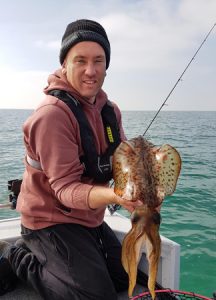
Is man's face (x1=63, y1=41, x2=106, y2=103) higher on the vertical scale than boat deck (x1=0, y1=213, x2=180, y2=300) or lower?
higher

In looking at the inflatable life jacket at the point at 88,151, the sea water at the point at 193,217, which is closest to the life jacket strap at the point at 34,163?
the inflatable life jacket at the point at 88,151

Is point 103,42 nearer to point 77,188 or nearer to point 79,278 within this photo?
point 77,188

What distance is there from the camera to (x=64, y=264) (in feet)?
10.8

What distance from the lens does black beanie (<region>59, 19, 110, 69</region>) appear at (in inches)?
133

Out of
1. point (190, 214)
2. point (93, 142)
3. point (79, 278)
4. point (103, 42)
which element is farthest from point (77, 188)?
point (190, 214)

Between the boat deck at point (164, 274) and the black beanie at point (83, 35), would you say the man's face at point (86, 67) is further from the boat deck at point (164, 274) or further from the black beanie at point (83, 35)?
the boat deck at point (164, 274)

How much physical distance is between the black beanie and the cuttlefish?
1.32 m

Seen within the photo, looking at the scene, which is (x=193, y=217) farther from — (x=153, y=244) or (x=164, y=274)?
(x=153, y=244)

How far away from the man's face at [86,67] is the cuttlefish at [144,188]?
1123 millimetres

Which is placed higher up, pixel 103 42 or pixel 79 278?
pixel 103 42

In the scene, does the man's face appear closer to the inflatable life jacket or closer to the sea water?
the inflatable life jacket

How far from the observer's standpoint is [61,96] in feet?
11.2

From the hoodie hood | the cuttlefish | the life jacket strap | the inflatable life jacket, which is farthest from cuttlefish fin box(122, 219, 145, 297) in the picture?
the hoodie hood

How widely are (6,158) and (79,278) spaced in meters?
20.0
